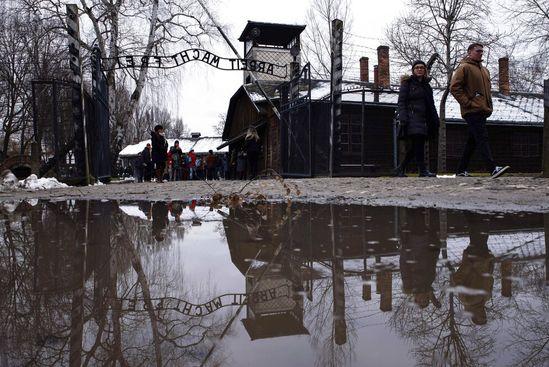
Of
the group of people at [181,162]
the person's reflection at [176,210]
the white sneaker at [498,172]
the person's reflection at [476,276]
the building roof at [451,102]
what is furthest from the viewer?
the building roof at [451,102]

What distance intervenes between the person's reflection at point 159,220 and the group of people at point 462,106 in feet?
15.0

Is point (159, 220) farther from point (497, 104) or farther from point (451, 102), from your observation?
point (497, 104)

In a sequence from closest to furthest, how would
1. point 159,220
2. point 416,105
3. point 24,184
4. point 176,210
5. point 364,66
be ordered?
point 159,220 → point 176,210 → point 416,105 → point 24,184 → point 364,66

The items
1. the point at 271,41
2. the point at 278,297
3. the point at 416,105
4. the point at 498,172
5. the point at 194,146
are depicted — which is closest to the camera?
the point at 278,297

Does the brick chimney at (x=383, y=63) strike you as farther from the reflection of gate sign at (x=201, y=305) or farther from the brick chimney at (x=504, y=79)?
the reflection of gate sign at (x=201, y=305)

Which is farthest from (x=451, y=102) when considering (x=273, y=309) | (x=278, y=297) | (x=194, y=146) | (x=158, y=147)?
(x=194, y=146)

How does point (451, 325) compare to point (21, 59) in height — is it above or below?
below

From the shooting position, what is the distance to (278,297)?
5.22 ft

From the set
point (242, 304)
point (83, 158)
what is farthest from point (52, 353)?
point (83, 158)

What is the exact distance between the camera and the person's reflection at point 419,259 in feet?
5.16

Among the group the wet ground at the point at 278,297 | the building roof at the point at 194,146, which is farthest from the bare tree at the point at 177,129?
the wet ground at the point at 278,297

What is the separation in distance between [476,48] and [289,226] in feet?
16.7

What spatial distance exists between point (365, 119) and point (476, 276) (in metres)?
19.2

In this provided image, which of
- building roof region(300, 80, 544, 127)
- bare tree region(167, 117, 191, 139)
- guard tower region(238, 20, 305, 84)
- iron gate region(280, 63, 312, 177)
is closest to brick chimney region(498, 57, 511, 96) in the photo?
building roof region(300, 80, 544, 127)
